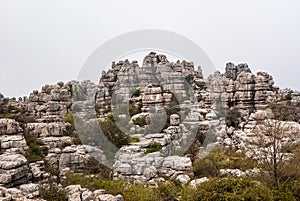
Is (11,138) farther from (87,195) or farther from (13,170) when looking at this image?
(87,195)

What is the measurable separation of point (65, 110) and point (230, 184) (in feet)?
77.4

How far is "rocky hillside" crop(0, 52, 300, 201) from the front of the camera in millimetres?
12570

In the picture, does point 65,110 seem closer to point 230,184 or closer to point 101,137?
point 101,137

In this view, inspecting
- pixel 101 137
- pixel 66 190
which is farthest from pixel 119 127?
pixel 66 190

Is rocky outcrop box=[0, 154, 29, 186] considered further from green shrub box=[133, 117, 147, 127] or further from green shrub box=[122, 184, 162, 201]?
green shrub box=[133, 117, 147, 127]

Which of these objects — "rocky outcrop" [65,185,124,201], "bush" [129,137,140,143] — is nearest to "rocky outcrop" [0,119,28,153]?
"rocky outcrop" [65,185,124,201]

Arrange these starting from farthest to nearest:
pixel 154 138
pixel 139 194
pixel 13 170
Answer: pixel 154 138, pixel 13 170, pixel 139 194

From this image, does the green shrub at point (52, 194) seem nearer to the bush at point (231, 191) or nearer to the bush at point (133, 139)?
the bush at point (231, 191)

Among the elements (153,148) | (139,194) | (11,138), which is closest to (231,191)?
(139,194)

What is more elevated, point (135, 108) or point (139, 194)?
point (135, 108)

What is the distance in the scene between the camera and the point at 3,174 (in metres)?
14.3

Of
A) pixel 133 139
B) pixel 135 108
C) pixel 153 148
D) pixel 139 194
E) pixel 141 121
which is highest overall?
pixel 135 108

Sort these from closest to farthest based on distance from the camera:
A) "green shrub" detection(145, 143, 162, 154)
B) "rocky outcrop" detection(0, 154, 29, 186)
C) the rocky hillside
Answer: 1. the rocky hillside
2. "rocky outcrop" detection(0, 154, 29, 186)
3. "green shrub" detection(145, 143, 162, 154)

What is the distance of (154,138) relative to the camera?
893 inches
